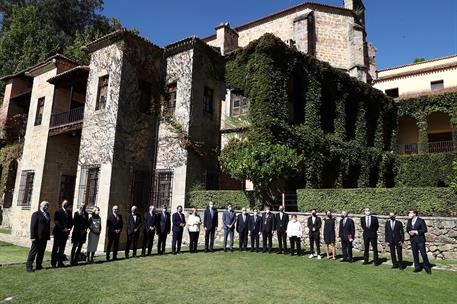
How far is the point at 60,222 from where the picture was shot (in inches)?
396

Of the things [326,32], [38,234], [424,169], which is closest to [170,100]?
[38,234]

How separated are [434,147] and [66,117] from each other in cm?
2869

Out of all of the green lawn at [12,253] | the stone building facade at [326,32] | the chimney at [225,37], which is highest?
the stone building facade at [326,32]

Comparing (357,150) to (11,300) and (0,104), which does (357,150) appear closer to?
(11,300)

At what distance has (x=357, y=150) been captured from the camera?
76.2 feet

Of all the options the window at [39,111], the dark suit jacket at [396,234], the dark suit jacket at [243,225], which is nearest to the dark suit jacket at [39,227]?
the dark suit jacket at [243,225]

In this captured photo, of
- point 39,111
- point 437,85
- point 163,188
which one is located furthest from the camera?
point 437,85

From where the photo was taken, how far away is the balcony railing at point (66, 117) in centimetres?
2134

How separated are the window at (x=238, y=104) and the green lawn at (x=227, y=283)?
10771mm

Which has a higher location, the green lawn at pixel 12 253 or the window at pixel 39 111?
the window at pixel 39 111

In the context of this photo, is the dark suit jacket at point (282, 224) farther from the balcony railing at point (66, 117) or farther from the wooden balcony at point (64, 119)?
the balcony railing at point (66, 117)

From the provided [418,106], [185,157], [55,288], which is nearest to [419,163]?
[418,106]

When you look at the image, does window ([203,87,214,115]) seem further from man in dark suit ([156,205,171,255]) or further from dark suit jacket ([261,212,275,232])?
dark suit jacket ([261,212,275,232])

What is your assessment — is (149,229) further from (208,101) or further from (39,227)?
(208,101)
